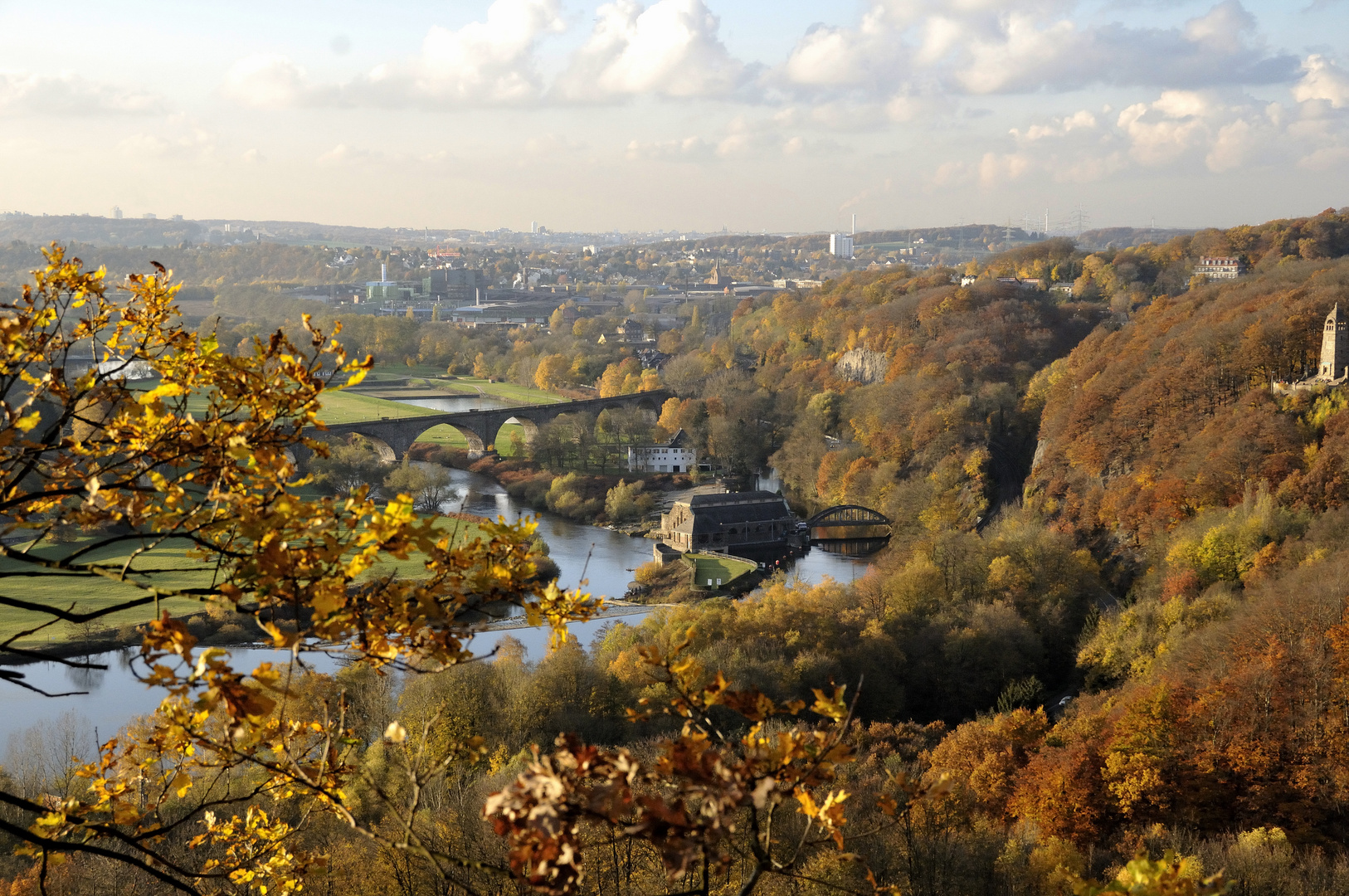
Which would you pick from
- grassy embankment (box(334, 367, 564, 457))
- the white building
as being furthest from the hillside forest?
grassy embankment (box(334, 367, 564, 457))

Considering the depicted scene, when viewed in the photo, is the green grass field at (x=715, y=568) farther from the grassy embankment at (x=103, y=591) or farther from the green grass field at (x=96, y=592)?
the green grass field at (x=96, y=592)

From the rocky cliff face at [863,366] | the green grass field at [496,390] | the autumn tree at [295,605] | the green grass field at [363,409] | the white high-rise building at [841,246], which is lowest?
the green grass field at [496,390]

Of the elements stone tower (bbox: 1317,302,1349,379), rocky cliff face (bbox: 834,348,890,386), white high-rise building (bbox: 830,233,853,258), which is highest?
white high-rise building (bbox: 830,233,853,258)

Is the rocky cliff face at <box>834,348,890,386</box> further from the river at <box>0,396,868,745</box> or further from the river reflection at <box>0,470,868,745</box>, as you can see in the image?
the river reflection at <box>0,470,868,745</box>

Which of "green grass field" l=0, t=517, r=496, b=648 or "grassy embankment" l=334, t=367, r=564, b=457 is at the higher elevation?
"grassy embankment" l=334, t=367, r=564, b=457

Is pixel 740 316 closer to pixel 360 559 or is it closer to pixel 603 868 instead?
pixel 603 868

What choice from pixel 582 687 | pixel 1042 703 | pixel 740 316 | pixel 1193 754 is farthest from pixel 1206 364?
pixel 740 316

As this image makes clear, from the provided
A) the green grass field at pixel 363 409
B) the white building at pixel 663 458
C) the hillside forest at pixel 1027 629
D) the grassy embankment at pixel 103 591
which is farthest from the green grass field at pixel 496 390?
the grassy embankment at pixel 103 591
